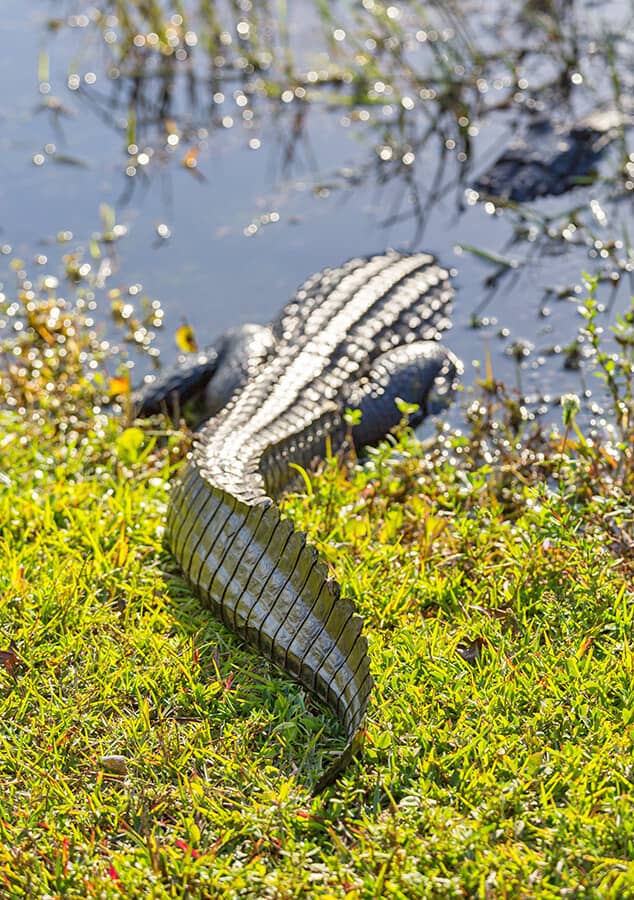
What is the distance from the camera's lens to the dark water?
5633mm

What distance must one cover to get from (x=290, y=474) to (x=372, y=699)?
1.33 m

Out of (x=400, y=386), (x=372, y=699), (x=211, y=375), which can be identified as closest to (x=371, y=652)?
(x=372, y=699)

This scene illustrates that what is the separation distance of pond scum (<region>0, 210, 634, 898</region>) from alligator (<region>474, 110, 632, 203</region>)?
2.89 m

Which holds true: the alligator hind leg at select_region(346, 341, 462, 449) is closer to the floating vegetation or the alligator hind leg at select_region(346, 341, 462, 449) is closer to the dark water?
the dark water

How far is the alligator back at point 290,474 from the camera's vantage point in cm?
260

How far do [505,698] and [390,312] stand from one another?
9.13ft

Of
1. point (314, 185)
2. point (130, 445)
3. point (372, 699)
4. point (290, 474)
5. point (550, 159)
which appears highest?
point (550, 159)

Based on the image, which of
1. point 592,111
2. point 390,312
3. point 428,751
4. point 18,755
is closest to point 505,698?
point 428,751

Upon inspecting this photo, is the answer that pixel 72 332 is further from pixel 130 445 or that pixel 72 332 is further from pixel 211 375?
pixel 130 445

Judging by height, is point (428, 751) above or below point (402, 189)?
below

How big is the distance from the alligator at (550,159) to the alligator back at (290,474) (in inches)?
56.5

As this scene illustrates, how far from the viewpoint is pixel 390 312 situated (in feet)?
16.5

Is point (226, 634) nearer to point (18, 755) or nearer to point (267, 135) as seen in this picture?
point (18, 755)

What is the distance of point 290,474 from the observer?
3797 millimetres
